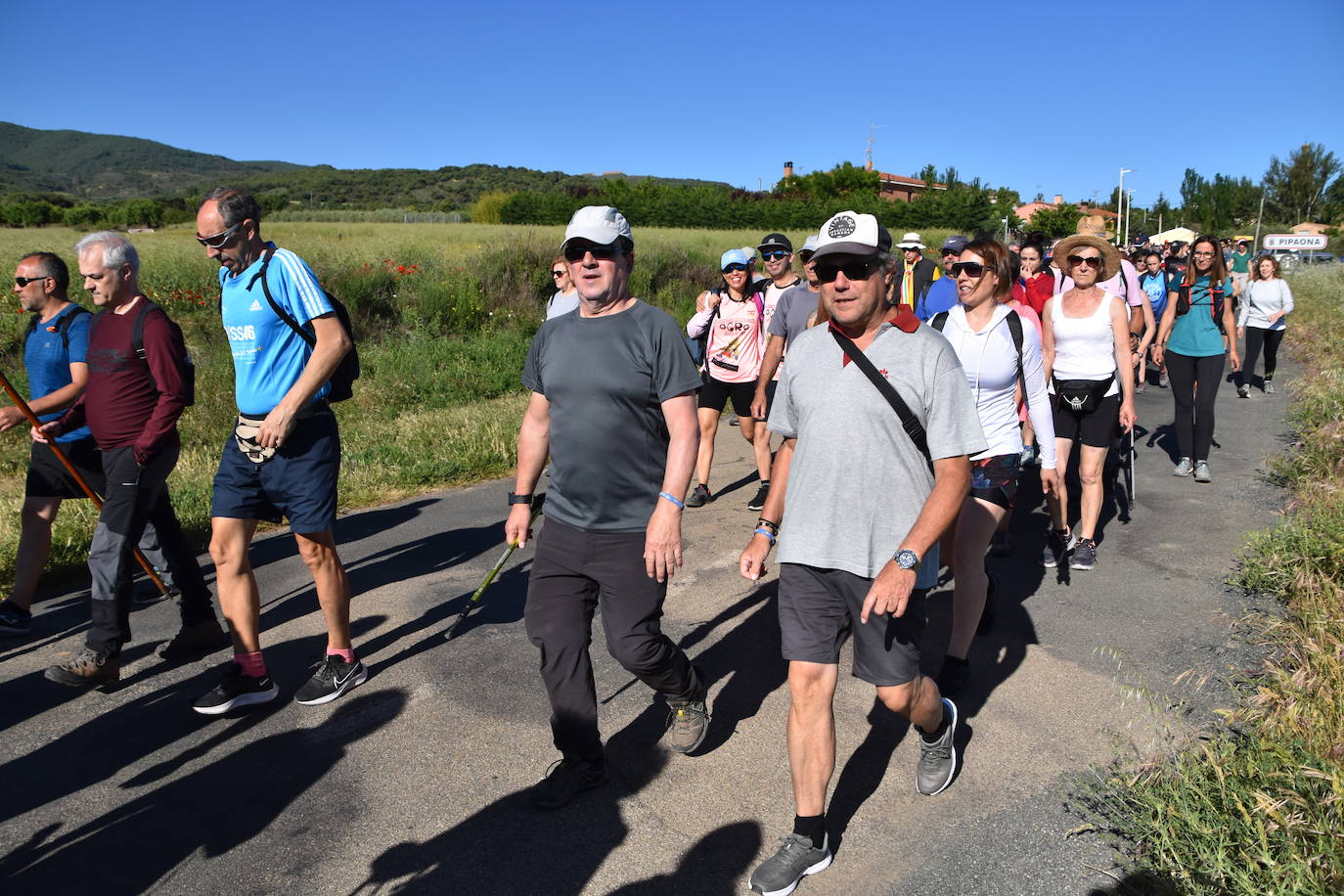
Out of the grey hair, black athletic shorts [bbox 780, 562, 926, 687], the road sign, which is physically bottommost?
black athletic shorts [bbox 780, 562, 926, 687]

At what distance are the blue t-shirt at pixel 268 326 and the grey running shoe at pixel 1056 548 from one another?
14.4 feet

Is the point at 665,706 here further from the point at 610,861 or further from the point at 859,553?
the point at 859,553

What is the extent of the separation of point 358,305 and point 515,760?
42.2 feet

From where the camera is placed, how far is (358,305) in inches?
590

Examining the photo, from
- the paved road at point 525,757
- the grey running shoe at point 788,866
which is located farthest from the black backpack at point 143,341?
the grey running shoe at point 788,866

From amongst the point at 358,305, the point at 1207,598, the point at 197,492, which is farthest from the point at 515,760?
the point at 358,305

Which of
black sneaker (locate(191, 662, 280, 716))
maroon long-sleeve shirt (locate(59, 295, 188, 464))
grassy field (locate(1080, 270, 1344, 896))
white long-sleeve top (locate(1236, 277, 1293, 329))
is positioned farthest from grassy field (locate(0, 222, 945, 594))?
white long-sleeve top (locate(1236, 277, 1293, 329))

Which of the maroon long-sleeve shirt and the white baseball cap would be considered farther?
the maroon long-sleeve shirt

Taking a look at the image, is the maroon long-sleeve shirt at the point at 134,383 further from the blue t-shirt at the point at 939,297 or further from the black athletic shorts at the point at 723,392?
the blue t-shirt at the point at 939,297

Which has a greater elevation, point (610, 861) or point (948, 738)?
point (948, 738)

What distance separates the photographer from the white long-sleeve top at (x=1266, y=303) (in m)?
11.8

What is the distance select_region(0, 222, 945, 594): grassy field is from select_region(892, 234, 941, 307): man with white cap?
3.95 meters

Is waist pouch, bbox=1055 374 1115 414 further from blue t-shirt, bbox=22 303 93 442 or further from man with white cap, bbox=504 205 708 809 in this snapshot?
blue t-shirt, bbox=22 303 93 442

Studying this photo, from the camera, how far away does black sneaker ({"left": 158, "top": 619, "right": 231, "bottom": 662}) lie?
4.43 meters
